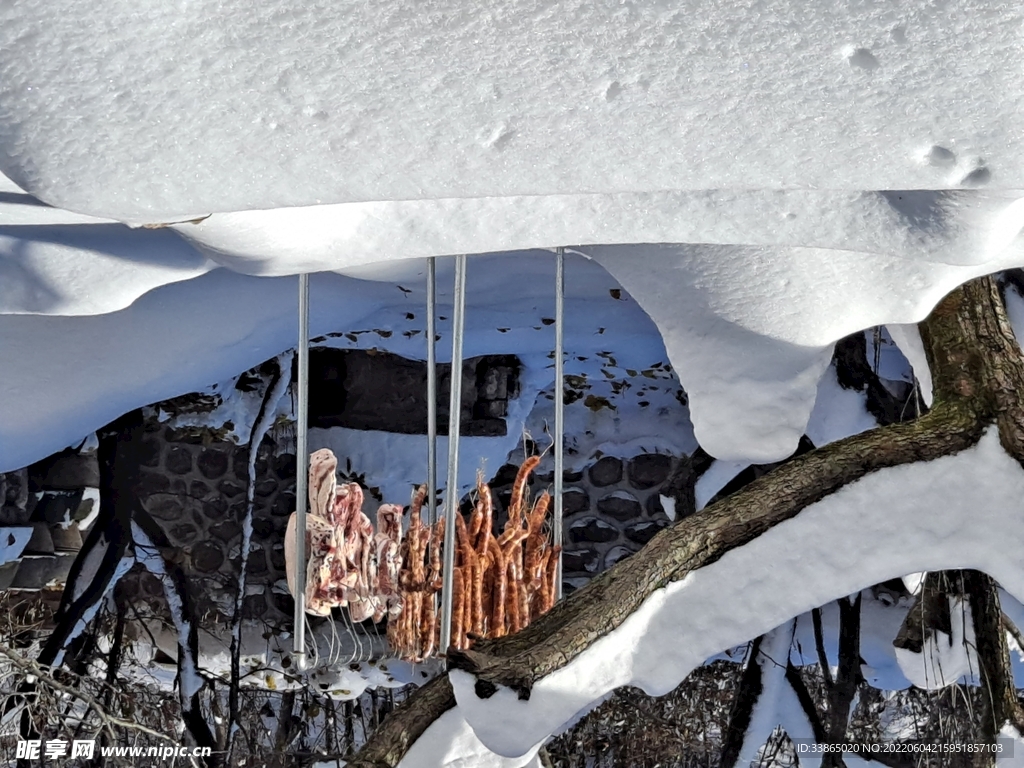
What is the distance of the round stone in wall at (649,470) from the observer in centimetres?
404

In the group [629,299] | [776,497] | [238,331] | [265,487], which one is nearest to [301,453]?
[776,497]

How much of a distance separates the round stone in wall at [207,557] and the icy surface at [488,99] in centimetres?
312

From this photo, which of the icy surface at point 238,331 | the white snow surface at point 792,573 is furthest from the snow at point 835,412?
the white snow surface at point 792,573

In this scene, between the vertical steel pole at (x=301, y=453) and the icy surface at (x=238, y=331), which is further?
the icy surface at (x=238, y=331)

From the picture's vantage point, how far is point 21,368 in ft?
10.1

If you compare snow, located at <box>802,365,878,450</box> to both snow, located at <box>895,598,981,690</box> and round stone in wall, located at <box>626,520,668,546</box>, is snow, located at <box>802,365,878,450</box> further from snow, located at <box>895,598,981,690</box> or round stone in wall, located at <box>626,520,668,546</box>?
snow, located at <box>895,598,981,690</box>

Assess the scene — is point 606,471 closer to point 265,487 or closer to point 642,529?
point 642,529

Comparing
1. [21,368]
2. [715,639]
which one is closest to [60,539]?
[21,368]

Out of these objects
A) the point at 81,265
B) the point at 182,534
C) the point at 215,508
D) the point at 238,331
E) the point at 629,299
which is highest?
the point at 629,299

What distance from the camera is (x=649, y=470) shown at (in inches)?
160

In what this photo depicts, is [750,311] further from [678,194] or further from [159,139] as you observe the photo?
[159,139]

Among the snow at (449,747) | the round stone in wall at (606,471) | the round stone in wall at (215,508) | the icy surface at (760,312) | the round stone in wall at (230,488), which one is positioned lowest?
the snow at (449,747)

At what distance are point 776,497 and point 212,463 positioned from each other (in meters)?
2.70

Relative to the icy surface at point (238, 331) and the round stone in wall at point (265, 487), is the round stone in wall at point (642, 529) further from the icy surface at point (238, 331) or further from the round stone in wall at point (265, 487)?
the round stone in wall at point (265, 487)
